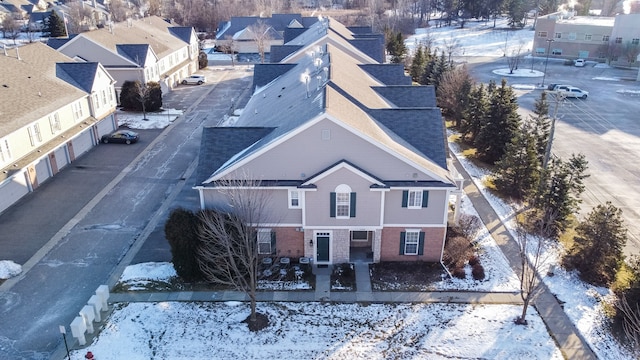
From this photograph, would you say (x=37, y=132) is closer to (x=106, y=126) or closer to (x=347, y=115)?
(x=106, y=126)

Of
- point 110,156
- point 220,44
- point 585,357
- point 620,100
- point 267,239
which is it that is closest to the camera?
point 585,357

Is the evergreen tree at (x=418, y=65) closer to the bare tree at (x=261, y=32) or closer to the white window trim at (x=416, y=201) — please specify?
the bare tree at (x=261, y=32)

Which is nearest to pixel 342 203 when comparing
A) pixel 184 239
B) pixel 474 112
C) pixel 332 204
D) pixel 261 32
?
pixel 332 204

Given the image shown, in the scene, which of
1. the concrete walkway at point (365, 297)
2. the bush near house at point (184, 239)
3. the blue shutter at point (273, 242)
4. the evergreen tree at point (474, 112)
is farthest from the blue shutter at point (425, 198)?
the evergreen tree at point (474, 112)

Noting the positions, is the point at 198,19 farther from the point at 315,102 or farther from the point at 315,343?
the point at 315,343

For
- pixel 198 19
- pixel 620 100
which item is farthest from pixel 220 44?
pixel 620 100

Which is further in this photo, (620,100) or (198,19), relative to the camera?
(198,19)

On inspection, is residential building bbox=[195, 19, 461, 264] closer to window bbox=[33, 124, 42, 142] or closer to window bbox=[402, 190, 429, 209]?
window bbox=[402, 190, 429, 209]
